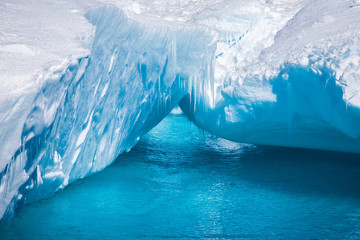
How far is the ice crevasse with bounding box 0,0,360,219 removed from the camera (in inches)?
84.7

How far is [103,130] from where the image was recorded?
3.52m

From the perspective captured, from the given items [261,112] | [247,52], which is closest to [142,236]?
[261,112]

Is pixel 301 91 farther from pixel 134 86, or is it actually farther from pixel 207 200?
pixel 134 86

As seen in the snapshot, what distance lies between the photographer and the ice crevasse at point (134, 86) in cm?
215

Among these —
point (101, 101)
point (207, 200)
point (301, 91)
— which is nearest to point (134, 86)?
point (101, 101)

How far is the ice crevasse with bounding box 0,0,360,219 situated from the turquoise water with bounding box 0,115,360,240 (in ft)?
0.81

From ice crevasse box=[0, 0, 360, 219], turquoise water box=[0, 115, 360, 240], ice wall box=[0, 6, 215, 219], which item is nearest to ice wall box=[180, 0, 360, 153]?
ice crevasse box=[0, 0, 360, 219]

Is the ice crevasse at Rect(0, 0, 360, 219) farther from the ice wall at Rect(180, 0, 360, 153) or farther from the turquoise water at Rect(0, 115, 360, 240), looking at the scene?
the turquoise water at Rect(0, 115, 360, 240)

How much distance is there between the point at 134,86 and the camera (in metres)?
3.68

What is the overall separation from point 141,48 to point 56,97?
57.3 inches

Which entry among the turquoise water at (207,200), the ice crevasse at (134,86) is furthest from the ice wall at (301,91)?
the turquoise water at (207,200)

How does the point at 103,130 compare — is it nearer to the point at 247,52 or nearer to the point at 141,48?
the point at 141,48

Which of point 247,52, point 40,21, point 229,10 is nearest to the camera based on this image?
point 40,21

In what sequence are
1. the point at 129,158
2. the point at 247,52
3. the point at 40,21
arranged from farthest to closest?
1. the point at 247,52
2. the point at 129,158
3. the point at 40,21
